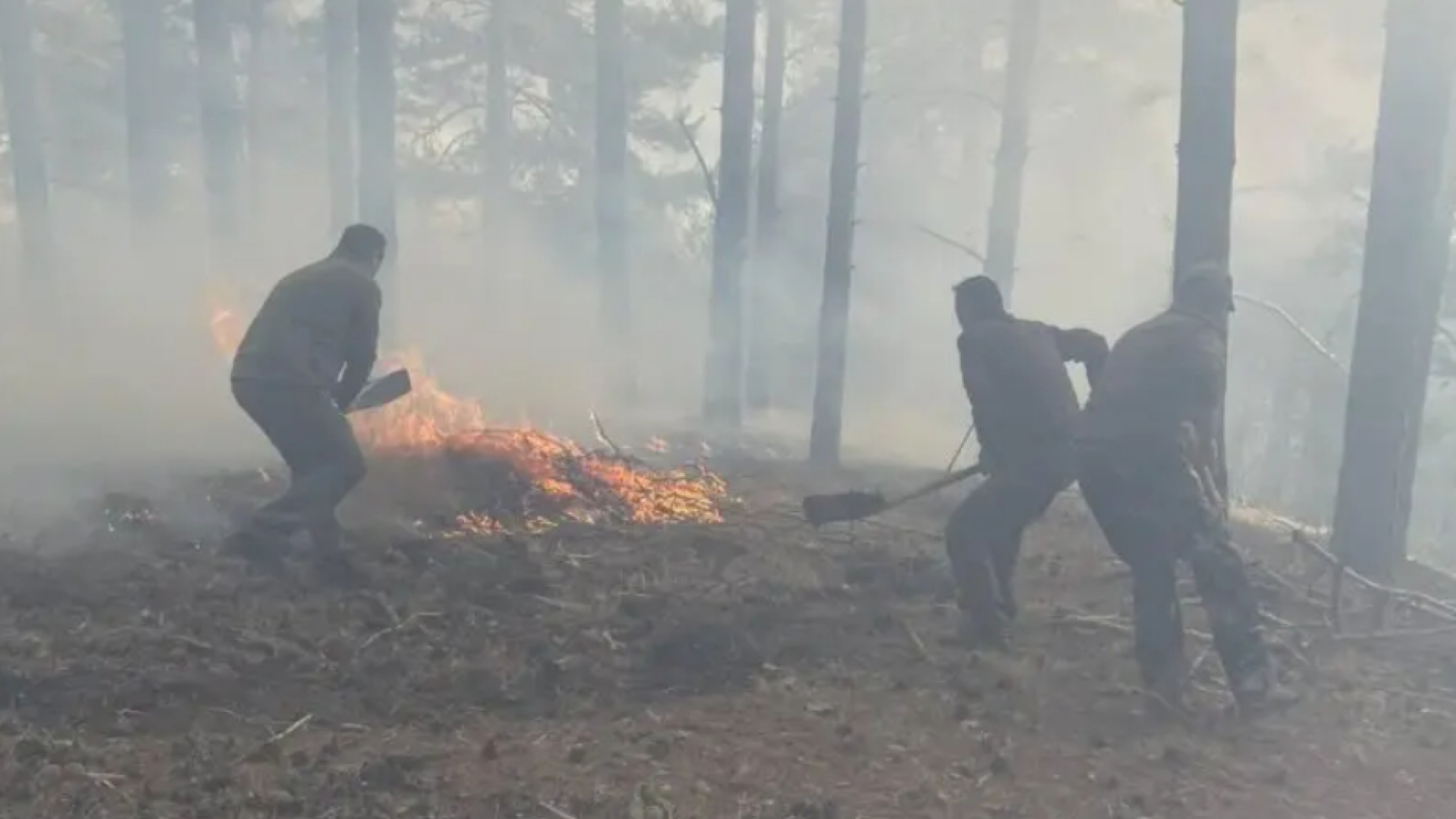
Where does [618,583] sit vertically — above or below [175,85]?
below

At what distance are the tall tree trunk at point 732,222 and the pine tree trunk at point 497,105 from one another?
34.7 feet

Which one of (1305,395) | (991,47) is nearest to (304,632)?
(991,47)

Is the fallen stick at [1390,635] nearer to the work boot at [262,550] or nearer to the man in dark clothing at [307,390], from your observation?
the man in dark clothing at [307,390]

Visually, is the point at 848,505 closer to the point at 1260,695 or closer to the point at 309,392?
the point at 1260,695

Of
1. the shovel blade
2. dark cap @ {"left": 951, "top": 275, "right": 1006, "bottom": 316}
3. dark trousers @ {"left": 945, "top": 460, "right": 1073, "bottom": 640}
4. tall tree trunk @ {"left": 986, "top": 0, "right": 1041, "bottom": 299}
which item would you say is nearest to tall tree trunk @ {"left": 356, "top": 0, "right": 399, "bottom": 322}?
tall tree trunk @ {"left": 986, "top": 0, "right": 1041, "bottom": 299}

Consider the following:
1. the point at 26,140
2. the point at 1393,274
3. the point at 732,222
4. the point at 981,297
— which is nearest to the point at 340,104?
the point at 732,222

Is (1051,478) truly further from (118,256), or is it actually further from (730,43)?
(118,256)

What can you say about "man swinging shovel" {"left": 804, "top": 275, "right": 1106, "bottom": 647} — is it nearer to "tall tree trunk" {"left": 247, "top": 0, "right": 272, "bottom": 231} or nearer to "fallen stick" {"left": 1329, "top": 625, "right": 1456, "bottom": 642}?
"fallen stick" {"left": 1329, "top": 625, "right": 1456, "bottom": 642}

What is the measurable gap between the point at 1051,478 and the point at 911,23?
2562 cm

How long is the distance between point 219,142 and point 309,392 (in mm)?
22123

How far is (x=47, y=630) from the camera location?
23.2 feet

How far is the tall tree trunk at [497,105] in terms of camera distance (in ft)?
108

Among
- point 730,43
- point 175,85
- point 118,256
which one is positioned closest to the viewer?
point 730,43

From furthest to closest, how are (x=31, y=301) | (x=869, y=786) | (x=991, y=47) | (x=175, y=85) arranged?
1. (x=175, y=85)
2. (x=991, y=47)
3. (x=31, y=301)
4. (x=869, y=786)
